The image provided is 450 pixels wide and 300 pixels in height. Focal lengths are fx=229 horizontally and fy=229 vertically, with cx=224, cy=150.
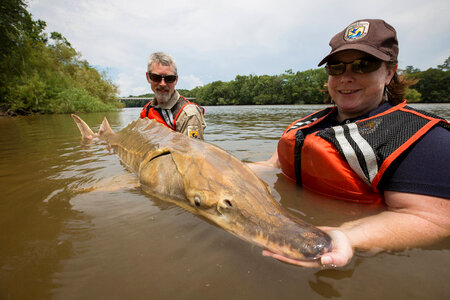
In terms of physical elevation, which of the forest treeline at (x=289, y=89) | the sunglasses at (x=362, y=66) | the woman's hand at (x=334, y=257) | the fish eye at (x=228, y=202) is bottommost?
the woman's hand at (x=334, y=257)

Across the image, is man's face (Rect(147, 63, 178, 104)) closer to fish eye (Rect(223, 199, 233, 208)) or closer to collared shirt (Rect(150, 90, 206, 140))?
collared shirt (Rect(150, 90, 206, 140))

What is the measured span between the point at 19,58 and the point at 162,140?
96.5 feet

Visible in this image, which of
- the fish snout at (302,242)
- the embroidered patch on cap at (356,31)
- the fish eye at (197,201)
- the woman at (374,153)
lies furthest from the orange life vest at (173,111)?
the fish snout at (302,242)

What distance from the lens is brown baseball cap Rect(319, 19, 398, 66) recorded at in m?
2.09

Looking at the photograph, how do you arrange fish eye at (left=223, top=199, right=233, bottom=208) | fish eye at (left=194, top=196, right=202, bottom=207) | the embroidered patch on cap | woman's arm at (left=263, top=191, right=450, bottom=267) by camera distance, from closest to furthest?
woman's arm at (left=263, top=191, right=450, bottom=267) < fish eye at (left=223, top=199, right=233, bottom=208) < fish eye at (left=194, top=196, right=202, bottom=207) < the embroidered patch on cap

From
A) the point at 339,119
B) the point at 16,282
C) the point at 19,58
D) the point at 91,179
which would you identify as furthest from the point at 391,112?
the point at 19,58

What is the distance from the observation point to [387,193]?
6.26ft

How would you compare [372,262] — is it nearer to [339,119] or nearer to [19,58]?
[339,119]

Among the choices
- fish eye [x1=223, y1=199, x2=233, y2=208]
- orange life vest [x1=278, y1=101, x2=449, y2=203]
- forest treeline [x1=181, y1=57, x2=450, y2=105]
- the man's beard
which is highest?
forest treeline [x1=181, y1=57, x2=450, y2=105]

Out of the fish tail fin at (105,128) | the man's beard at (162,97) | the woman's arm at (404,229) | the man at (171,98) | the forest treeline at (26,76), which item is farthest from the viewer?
the forest treeline at (26,76)

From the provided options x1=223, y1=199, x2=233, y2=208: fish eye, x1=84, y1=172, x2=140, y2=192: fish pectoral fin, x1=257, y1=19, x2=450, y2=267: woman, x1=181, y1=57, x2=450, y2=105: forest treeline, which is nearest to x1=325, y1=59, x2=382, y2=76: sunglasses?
x1=257, y1=19, x2=450, y2=267: woman

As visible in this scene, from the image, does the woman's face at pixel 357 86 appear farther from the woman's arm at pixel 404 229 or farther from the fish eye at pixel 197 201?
the fish eye at pixel 197 201

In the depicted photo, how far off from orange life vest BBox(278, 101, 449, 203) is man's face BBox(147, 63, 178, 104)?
301 centimetres

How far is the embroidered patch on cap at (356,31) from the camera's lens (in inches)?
85.1
